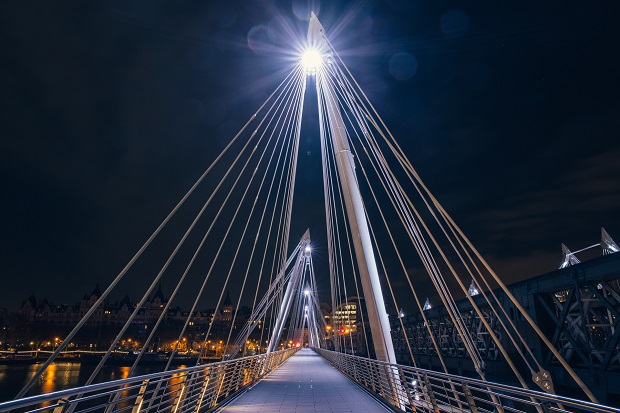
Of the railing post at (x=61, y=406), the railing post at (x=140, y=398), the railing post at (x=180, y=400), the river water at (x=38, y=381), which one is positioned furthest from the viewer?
the river water at (x=38, y=381)

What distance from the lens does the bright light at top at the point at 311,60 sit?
15719 mm

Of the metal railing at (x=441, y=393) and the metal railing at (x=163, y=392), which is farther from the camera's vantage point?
the metal railing at (x=441, y=393)

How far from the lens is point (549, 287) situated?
46.4 ft

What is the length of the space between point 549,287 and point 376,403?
28.4 feet

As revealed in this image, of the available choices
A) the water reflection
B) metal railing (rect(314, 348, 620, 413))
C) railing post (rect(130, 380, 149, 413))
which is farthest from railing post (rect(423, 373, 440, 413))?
the water reflection

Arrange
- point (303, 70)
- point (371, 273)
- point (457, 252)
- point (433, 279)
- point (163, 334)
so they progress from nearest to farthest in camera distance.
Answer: point (457, 252), point (433, 279), point (371, 273), point (303, 70), point (163, 334)

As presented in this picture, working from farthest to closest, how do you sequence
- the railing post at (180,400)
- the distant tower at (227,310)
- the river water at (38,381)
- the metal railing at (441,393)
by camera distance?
1. the distant tower at (227,310)
2. the river water at (38,381)
3. the railing post at (180,400)
4. the metal railing at (441,393)

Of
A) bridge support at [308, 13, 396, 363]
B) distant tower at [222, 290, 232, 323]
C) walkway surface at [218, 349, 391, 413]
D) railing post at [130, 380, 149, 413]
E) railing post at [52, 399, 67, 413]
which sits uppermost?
distant tower at [222, 290, 232, 323]

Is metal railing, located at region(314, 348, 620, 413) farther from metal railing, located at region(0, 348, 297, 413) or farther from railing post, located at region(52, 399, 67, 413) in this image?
railing post, located at region(52, 399, 67, 413)

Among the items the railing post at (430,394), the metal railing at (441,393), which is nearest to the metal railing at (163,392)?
the metal railing at (441,393)

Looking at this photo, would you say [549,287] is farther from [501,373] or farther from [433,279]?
[501,373]

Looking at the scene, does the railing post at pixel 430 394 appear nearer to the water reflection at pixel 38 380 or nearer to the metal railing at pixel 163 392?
the metal railing at pixel 163 392

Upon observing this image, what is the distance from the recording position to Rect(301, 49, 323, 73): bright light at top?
15719 millimetres

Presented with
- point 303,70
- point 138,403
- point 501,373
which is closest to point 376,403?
point 138,403
